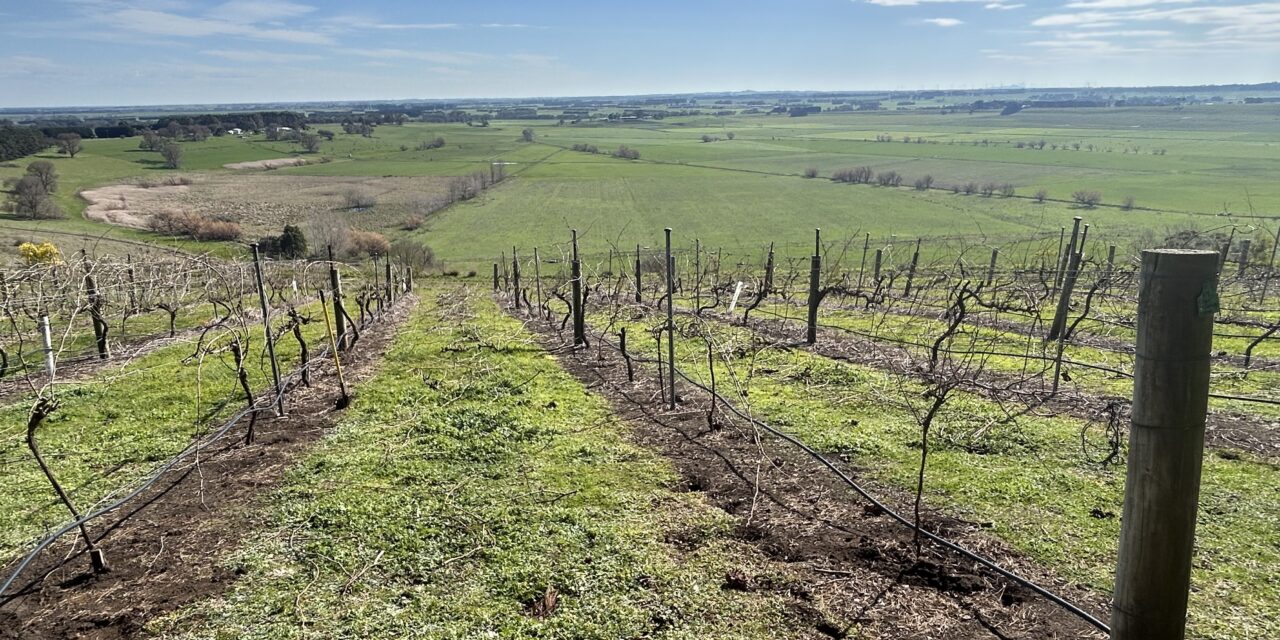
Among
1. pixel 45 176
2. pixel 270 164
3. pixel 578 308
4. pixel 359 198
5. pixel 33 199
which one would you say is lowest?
pixel 578 308

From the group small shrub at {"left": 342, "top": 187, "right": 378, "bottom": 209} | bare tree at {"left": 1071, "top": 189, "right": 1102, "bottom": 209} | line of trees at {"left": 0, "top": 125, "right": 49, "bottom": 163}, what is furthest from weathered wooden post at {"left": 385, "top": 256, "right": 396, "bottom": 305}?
line of trees at {"left": 0, "top": 125, "right": 49, "bottom": 163}

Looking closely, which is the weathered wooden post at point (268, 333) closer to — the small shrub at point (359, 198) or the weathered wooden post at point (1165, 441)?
the weathered wooden post at point (1165, 441)

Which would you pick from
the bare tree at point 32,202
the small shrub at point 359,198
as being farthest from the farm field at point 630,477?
the small shrub at point 359,198

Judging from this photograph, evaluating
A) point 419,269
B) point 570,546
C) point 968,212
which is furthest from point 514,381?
point 968,212

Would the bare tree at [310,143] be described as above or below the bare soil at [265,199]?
above

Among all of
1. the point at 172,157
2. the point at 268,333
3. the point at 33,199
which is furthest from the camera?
the point at 172,157

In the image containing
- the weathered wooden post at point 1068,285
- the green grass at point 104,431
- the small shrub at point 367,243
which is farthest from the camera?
the small shrub at point 367,243

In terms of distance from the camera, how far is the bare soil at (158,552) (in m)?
4.91

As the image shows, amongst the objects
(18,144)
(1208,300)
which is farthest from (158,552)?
(18,144)

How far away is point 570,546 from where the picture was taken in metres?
5.68

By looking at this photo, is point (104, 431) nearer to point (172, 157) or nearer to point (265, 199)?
point (265, 199)

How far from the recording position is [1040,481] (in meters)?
6.63

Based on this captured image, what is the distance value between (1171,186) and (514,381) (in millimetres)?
72563

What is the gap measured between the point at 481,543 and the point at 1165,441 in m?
4.93
